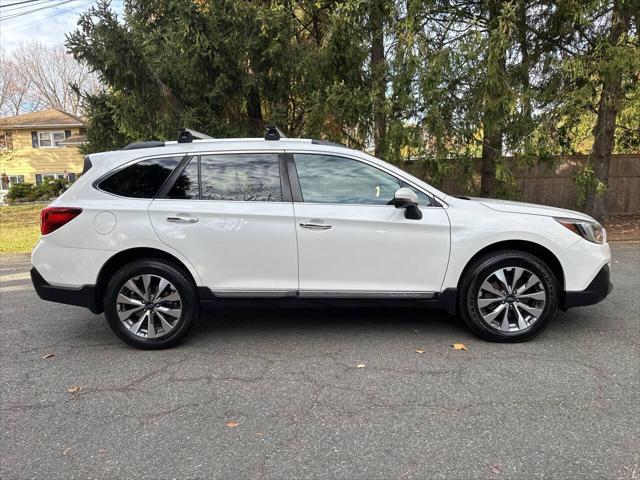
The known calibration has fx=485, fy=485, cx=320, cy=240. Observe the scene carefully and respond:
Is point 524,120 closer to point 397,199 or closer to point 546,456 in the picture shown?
point 397,199

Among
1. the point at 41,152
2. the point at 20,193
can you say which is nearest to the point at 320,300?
the point at 20,193

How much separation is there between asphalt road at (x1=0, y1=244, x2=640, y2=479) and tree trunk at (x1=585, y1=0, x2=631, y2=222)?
17.2ft

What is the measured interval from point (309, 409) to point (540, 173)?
1287 centimetres

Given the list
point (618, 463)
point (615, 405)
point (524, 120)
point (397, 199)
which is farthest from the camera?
point (524, 120)

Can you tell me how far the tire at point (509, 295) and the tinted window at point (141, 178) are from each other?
2.80 metres

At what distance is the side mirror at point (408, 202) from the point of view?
402cm

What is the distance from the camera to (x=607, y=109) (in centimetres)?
1008

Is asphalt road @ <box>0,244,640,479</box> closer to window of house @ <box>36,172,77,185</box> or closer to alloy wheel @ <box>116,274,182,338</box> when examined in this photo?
alloy wheel @ <box>116,274,182,338</box>

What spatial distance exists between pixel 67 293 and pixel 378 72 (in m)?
6.39

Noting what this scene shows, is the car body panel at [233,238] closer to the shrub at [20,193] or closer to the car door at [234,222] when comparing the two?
the car door at [234,222]

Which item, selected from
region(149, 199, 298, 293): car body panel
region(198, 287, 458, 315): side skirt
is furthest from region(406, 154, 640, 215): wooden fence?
region(149, 199, 298, 293): car body panel

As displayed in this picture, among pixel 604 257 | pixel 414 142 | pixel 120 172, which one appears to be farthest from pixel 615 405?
pixel 414 142

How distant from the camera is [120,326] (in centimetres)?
421

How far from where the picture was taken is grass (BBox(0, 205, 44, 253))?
11.3 m
